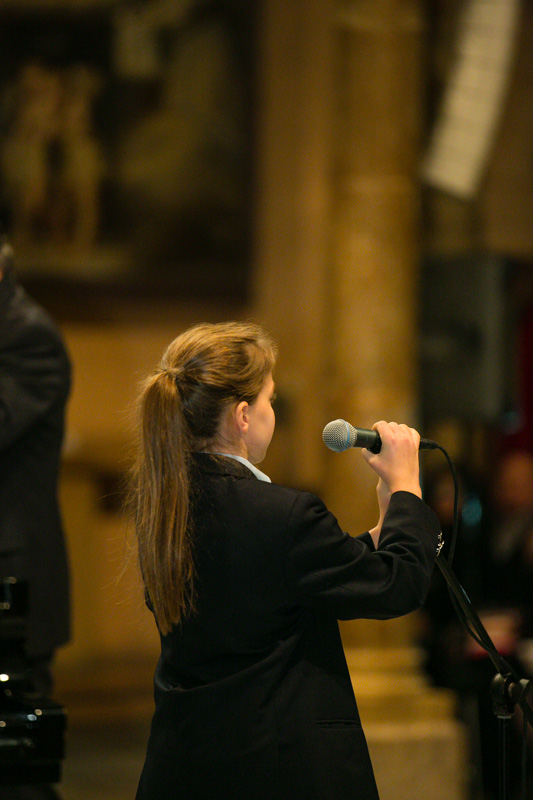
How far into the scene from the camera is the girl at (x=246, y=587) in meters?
2.03

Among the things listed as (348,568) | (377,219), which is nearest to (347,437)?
(348,568)

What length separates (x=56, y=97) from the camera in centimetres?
730

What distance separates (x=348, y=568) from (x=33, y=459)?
1.70 m

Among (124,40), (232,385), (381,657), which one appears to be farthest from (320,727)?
(124,40)

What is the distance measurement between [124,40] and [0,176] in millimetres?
1232

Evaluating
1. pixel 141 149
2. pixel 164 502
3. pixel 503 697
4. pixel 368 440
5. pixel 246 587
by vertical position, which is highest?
pixel 141 149

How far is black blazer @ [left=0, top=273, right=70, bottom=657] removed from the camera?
11.1 ft

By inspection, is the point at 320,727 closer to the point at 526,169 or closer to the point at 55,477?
the point at 55,477

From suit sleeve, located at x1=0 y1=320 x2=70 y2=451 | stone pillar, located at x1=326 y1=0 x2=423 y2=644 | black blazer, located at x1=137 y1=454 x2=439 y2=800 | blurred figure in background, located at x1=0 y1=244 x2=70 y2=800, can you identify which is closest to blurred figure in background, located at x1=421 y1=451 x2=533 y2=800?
stone pillar, located at x1=326 y1=0 x2=423 y2=644

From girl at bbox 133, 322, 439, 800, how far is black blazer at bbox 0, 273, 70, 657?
1.30 meters

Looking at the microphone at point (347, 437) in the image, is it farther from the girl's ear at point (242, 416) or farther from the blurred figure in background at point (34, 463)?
the blurred figure in background at point (34, 463)

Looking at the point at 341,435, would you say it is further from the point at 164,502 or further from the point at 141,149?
the point at 141,149

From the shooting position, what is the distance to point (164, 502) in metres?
2.11

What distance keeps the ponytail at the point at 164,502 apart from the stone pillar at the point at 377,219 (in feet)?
11.5
